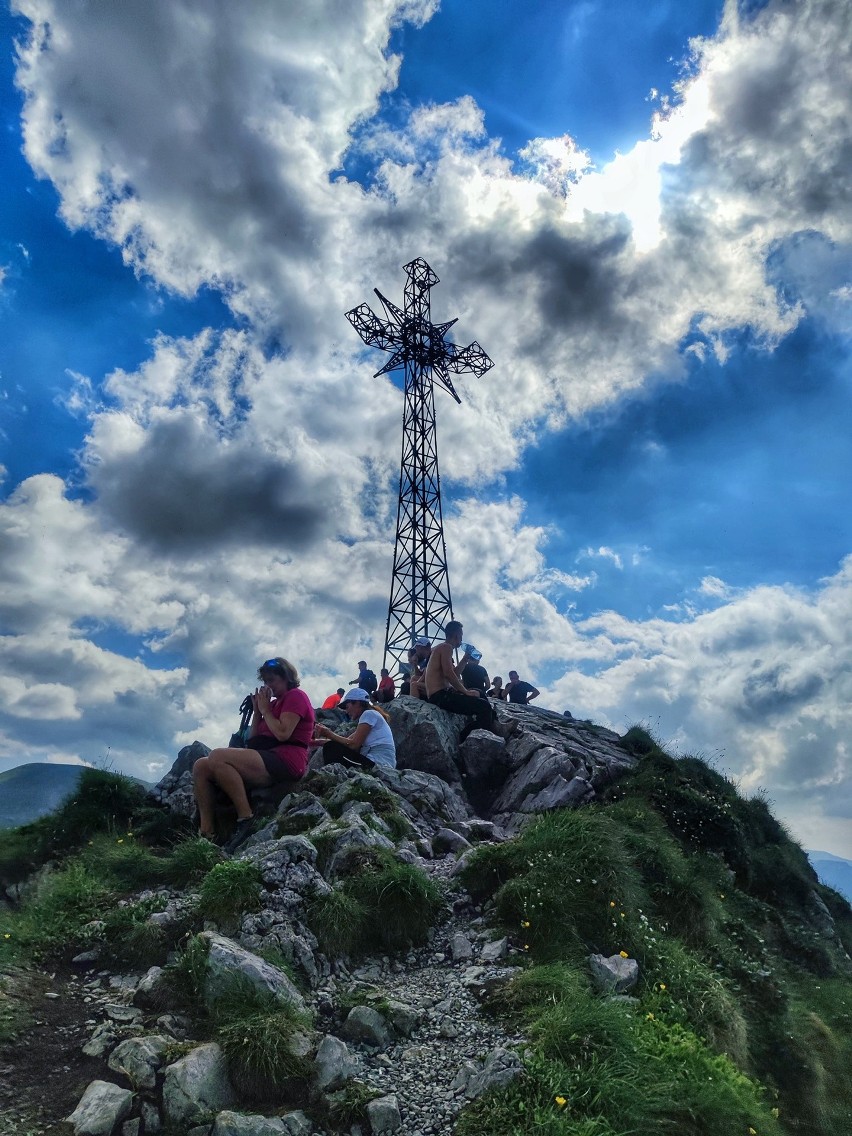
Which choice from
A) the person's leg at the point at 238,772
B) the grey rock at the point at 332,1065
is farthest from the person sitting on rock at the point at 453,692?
the grey rock at the point at 332,1065

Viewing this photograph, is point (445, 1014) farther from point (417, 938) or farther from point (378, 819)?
point (378, 819)

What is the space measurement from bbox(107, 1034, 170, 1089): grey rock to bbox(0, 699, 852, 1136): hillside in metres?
0.02

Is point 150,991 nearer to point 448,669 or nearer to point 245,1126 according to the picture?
point 245,1126

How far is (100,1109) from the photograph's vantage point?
5.64 metres

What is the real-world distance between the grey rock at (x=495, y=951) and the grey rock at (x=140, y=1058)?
325 centimetres

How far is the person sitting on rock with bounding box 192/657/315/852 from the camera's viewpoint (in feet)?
37.2

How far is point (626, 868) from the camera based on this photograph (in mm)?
9328

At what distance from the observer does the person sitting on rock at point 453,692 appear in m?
17.0

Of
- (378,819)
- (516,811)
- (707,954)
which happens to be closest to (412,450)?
(516,811)

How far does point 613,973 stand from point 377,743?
666 cm

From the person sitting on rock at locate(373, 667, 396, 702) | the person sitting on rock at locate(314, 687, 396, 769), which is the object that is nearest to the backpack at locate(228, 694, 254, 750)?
the person sitting on rock at locate(314, 687, 396, 769)

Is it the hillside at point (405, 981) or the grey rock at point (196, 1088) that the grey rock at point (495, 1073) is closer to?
the hillside at point (405, 981)

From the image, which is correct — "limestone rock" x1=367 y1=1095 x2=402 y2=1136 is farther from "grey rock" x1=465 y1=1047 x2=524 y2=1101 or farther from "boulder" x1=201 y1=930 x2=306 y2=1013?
"boulder" x1=201 y1=930 x2=306 y2=1013

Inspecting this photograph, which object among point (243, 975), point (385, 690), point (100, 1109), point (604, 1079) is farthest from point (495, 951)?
point (385, 690)
